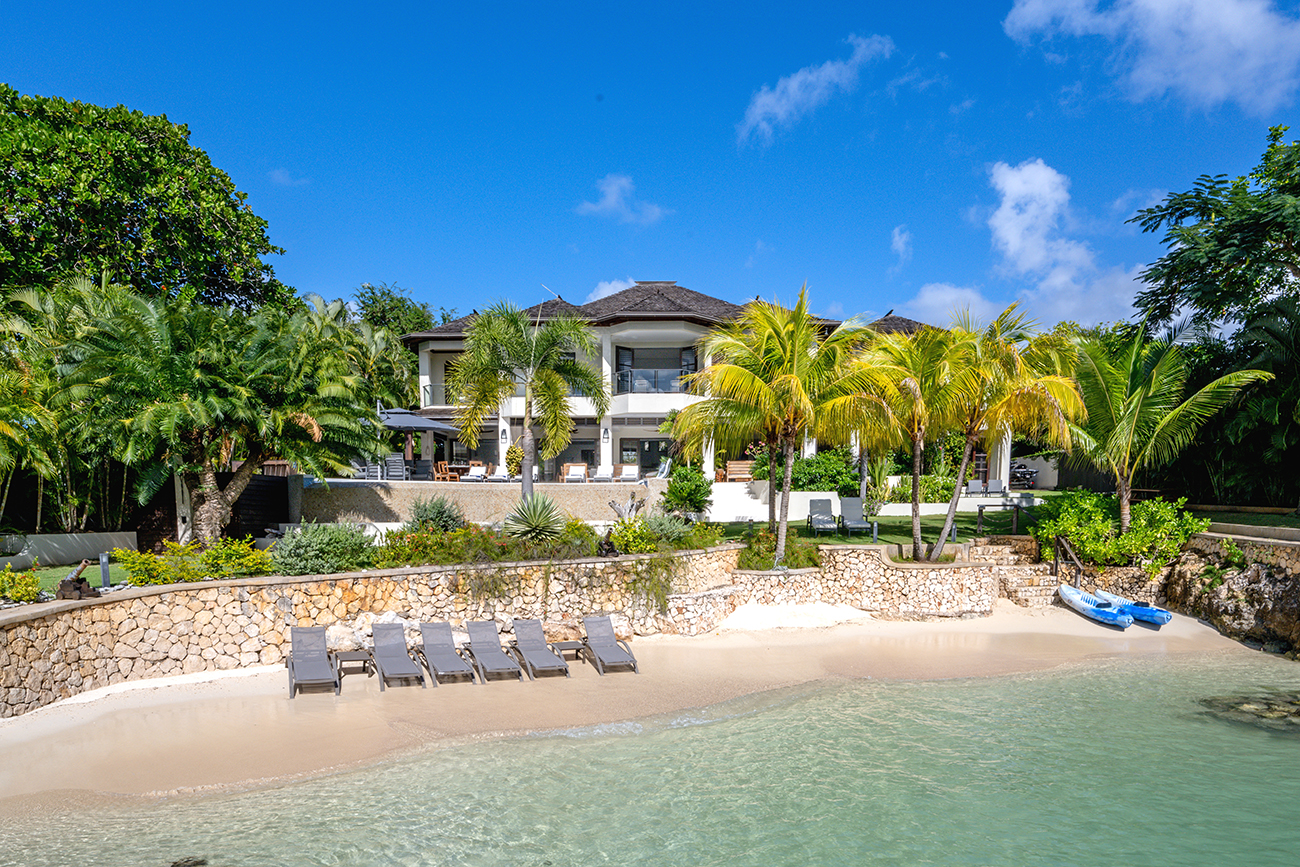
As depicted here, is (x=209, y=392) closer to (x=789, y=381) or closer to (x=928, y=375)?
(x=789, y=381)

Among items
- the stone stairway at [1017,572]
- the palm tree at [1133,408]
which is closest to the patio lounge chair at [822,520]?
the stone stairway at [1017,572]

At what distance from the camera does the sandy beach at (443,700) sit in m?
8.22

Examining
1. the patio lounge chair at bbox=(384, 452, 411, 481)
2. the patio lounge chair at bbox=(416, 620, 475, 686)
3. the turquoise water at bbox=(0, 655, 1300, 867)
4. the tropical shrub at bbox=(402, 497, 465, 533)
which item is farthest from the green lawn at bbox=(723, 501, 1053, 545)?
the patio lounge chair at bbox=(384, 452, 411, 481)

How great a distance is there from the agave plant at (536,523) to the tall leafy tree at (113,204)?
14.1m

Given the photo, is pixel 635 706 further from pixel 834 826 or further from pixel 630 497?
pixel 630 497

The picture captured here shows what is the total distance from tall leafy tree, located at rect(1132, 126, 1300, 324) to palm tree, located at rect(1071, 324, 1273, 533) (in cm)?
230

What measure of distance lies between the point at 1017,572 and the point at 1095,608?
191 centimetres

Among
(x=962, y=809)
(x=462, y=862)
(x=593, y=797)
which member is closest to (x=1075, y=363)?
(x=962, y=809)

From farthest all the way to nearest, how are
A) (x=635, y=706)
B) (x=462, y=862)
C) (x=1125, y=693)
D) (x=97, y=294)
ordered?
1. (x=97, y=294)
2. (x=1125, y=693)
3. (x=635, y=706)
4. (x=462, y=862)

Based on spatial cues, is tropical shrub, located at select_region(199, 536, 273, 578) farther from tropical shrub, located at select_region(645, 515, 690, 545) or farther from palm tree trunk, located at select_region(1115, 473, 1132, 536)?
palm tree trunk, located at select_region(1115, 473, 1132, 536)

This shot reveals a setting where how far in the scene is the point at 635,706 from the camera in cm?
1060

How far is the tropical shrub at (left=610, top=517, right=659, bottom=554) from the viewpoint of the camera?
1484 cm

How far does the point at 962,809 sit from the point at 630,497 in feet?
43.4

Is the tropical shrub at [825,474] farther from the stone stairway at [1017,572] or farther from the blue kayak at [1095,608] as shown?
the blue kayak at [1095,608]
